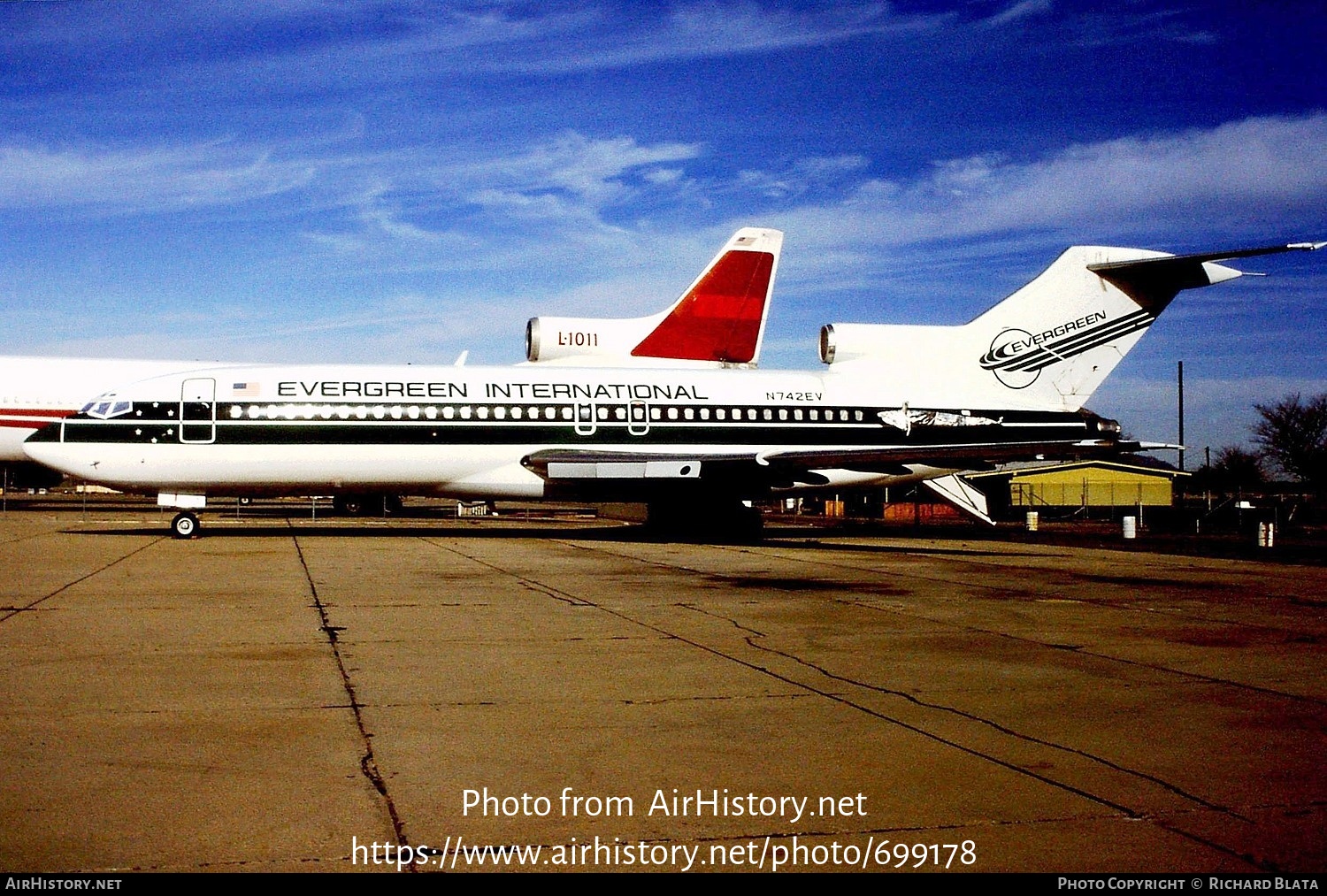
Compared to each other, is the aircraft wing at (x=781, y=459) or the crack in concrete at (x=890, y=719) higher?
the aircraft wing at (x=781, y=459)

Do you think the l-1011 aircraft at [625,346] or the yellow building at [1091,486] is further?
the yellow building at [1091,486]

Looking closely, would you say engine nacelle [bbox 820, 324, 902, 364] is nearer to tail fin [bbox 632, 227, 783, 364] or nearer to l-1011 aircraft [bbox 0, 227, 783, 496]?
l-1011 aircraft [bbox 0, 227, 783, 496]

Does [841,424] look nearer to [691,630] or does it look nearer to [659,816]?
[691,630]

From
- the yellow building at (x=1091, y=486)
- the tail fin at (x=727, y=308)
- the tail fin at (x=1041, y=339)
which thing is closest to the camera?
the tail fin at (x=1041, y=339)

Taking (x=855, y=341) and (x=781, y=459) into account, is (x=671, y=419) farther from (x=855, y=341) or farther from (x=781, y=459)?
(x=855, y=341)

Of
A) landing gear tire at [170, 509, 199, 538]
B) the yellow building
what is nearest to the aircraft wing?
landing gear tire at [170, 509, 199, 538]

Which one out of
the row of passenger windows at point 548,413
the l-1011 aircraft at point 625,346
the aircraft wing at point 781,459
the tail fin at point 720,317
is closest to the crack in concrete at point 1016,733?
the aircraft wing at point 781,459

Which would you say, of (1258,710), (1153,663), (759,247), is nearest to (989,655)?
(1153,663)

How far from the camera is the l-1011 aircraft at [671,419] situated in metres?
23.6

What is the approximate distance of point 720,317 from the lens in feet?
122

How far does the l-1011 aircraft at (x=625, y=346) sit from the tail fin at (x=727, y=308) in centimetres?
3

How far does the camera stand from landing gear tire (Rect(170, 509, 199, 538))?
23.7m

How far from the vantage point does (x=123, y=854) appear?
4504 millimetres

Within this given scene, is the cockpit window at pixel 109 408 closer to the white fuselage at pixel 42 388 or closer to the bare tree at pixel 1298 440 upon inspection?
the white fuselage at pixel 42 388
